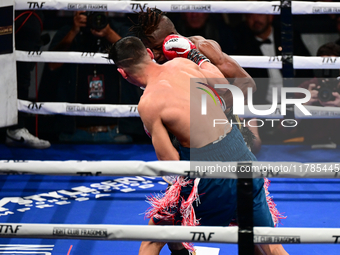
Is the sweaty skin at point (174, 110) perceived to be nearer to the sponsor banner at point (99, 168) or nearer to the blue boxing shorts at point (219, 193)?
the blue boxing shorts at point (219, 193)

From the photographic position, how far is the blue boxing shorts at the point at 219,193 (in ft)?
5.60

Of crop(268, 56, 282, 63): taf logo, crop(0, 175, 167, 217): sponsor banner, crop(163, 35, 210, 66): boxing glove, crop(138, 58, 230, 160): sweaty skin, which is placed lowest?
crop(0, 175, 167, 217): sponsor banner

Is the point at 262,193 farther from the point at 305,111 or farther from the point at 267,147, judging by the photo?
the point at 267,147

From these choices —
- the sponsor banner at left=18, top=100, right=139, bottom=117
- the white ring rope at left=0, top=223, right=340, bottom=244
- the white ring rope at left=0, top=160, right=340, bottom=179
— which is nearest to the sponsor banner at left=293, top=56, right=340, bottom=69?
the sponsor banner at left=18, top=100, right=139, bottom=117

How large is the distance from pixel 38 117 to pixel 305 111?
2741 millimetres

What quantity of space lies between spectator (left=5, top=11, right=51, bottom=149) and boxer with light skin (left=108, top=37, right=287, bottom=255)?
2119 millimetres

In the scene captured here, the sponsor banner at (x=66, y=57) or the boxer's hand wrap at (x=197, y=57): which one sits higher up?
the boxer's hand wrap at (x=197, y=57)

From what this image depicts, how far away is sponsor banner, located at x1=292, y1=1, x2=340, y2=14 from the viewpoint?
3.11 m

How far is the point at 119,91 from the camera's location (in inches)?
166

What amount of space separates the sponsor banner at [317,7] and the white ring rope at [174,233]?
2.32 metres

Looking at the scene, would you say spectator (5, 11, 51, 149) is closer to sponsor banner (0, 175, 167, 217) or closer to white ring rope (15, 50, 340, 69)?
white ring rope (15, 50, 340, 69)

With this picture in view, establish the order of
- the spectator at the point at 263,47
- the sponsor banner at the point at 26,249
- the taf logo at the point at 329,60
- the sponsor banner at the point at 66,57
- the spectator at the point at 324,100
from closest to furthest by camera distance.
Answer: the sponsor banner at the point at 26,249 < the taf logo at the point at 329,60 < the sponsor banner at the point at 66,57 < the spectator at the point at 324,100 < the spectator at the point at 263,47

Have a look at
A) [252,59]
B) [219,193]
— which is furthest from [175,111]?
[252,59]

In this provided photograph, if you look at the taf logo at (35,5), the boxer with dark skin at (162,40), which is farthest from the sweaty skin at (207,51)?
the taf logo at (35,5)
